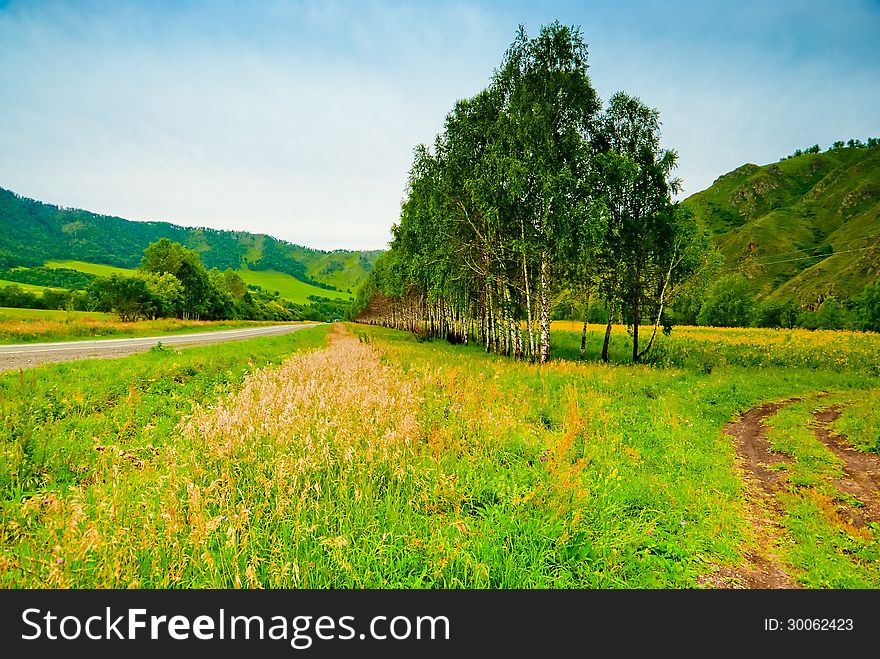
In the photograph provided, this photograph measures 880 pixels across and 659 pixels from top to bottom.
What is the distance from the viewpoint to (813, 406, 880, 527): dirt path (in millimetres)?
5234

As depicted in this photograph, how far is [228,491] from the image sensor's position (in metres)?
4.09

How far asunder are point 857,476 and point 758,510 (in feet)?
9.31

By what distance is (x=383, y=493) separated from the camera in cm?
479

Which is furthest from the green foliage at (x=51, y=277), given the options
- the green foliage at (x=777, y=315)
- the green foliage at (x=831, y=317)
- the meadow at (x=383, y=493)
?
the green foliage at (x=831, y=317)

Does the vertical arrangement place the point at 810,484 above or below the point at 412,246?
below

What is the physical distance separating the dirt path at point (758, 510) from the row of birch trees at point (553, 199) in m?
9.70

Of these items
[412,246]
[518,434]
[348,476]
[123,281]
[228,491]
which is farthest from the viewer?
[123,281]

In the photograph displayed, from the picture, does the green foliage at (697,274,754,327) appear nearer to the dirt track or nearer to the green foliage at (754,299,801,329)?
the green foliage at (754,299,801,329)
